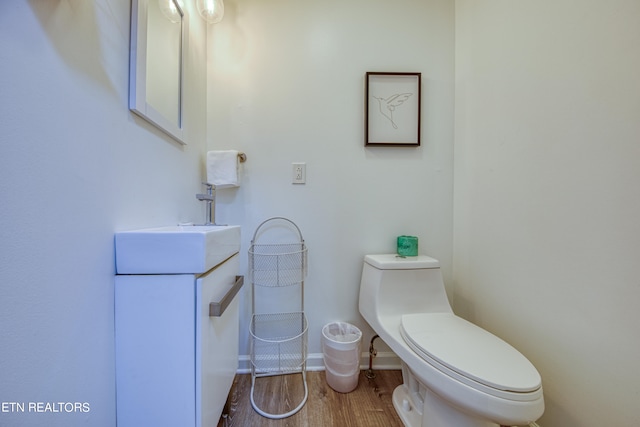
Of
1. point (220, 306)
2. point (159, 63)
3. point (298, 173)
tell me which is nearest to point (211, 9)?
point (159, 63)

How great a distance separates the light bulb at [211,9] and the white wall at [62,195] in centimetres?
53

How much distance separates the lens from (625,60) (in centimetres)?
64

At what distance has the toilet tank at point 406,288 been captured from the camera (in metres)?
1.09

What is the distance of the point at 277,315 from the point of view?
49.4 inches

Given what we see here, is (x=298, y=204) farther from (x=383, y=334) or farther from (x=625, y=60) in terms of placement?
(x=625, y=60)

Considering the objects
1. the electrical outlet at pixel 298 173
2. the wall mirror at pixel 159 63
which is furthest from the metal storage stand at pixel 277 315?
the wall mirror at pixel 159 63

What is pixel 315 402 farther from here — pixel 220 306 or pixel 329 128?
pixel 329 128

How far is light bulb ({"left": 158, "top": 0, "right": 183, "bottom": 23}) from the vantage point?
0.85 m

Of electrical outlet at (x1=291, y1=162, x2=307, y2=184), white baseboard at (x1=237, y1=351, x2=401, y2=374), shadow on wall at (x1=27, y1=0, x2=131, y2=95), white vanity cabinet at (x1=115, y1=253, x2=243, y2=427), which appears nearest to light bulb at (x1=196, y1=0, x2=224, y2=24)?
shadow on wall at (x1=27, y1=0, x2=131, y2=95)

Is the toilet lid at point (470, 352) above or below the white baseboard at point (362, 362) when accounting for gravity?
above

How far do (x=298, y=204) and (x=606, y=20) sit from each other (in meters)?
1.27

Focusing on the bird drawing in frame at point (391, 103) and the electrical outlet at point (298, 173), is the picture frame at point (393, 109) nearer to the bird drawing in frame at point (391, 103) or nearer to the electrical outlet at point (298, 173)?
the bird drawing in frame at point (391, 103)

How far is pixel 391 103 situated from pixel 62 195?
138 centimetres

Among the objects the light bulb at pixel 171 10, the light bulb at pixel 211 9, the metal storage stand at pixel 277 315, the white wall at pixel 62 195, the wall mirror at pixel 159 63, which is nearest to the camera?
the white wall at pixel 62 195
